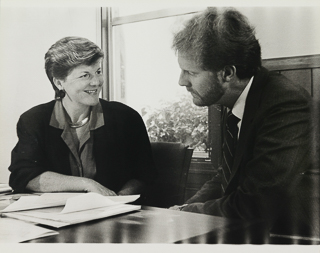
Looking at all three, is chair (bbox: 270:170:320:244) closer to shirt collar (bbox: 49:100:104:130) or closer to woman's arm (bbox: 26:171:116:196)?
woman's arm (bbox: 26:171:116:196)

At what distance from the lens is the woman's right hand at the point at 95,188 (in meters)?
1.77

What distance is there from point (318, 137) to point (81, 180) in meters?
1.25

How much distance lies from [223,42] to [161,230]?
97cm

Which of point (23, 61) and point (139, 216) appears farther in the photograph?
point (23, 61)

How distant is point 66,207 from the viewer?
5.38 feet

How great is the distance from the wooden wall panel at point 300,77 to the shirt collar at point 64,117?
3.23 feet

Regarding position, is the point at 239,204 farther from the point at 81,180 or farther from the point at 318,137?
the point at 81,180

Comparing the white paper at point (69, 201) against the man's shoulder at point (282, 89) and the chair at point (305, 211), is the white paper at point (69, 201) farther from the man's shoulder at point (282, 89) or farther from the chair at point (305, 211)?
the man's shoulder at point (282, 89)

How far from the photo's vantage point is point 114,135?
183cm

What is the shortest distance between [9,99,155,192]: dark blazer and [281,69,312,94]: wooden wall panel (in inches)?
31.2

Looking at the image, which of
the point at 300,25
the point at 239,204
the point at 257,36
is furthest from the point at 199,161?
the point at 300,25

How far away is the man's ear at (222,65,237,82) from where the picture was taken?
170 centimetres

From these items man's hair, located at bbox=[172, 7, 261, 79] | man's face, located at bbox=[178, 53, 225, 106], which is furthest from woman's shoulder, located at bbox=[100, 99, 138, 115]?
man's hair, located at bbox=[172, 7, 261, 79]

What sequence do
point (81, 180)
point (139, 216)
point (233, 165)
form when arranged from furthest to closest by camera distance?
point (81, 180), point (233, 165), point (139, 216)
